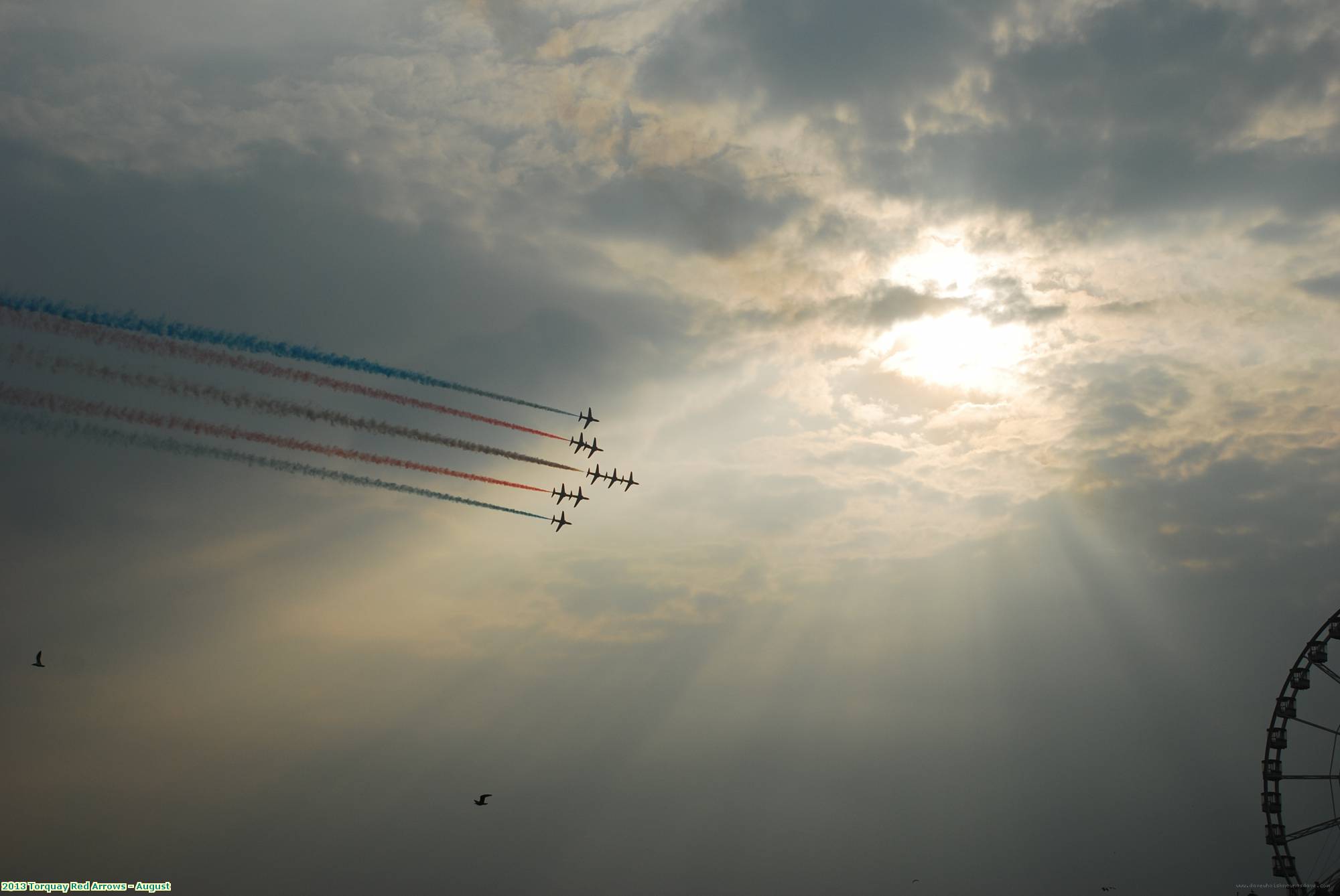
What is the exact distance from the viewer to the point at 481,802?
9038cm

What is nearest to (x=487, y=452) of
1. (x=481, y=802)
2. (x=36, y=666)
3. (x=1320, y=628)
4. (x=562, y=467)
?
(x=562, y=467)

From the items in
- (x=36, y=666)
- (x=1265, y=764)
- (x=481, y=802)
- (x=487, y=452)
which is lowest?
(x=1265, y=764)

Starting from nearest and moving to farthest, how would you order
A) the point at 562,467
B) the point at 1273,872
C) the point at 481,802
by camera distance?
the point at 1273,872
the point at 481,802
the point at 562,467

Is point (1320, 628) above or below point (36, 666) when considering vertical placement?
below

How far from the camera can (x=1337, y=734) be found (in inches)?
2739

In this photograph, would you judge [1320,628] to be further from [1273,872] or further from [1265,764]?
[1273,872]

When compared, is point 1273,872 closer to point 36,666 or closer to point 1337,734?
point 1337,734

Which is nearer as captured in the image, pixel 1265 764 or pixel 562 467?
pixel 1265 764

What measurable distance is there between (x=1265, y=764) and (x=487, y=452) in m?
79.5

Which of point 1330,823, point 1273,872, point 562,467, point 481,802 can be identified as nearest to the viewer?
point 1330,823

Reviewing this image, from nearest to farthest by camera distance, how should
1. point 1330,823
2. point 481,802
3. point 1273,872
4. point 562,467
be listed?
point 1330,823
point 1273,872
point 481,802
point 562,467

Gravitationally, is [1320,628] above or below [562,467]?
below

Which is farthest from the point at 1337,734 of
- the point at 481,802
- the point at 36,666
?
the point at 36,666

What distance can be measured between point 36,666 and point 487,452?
146 ft
